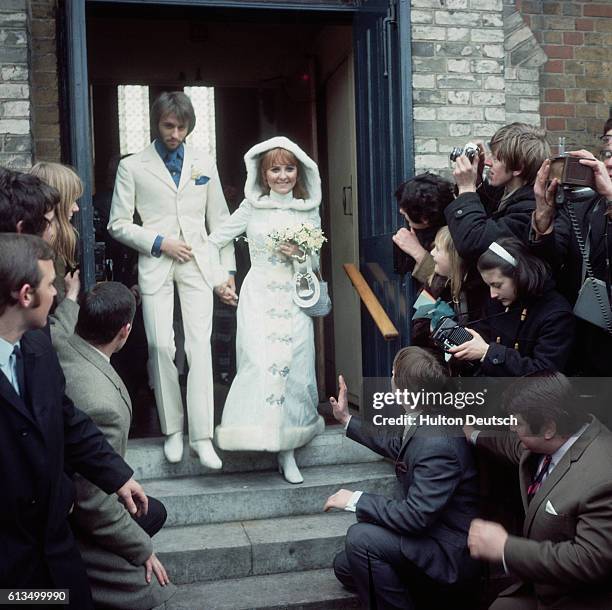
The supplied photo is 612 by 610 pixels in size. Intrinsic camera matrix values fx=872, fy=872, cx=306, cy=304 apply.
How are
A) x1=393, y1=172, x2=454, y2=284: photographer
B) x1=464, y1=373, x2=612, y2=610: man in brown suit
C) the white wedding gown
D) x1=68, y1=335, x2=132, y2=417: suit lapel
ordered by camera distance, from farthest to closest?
the white wedding gown < x1=393, y1=172, x2=454, y2=284: photographer < x1=68, y1=335, x2=132, y2=417: suit lapel < x1=464, y1=373, x2=612, y2=610: man in brown suit

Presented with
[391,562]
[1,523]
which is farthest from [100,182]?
[1,523]

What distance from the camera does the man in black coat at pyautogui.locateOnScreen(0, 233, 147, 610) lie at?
7.79ft

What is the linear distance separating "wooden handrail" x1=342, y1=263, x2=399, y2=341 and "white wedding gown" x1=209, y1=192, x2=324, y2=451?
0.38 metres

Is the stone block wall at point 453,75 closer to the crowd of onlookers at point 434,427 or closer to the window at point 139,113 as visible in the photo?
→ the crowd of onlookers at point 434,427

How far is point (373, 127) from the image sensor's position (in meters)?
5.12

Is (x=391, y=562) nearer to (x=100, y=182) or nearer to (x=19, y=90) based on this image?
(x=19, y=90)

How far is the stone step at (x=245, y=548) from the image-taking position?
3908mm

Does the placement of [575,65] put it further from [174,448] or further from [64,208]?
[64,208]

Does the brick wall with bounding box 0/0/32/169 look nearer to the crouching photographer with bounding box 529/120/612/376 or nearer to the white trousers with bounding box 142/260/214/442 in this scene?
the white trousers with bounding box 142/260/214/442

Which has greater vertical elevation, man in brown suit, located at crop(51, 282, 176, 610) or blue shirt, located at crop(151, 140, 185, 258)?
blue shirt, located at crop(151, 140, 185, 258)

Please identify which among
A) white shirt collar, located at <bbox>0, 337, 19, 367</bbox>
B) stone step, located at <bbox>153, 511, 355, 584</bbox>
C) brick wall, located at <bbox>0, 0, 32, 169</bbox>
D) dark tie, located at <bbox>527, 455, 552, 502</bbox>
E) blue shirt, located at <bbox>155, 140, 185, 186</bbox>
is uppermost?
brick wall, located at <bbox>0, 0, 32, 169</bbox>

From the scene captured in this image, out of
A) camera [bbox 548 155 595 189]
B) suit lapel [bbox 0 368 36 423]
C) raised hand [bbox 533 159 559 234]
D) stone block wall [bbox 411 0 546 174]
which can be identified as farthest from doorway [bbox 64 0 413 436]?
suit lapel [bbox 0 368 36 423]

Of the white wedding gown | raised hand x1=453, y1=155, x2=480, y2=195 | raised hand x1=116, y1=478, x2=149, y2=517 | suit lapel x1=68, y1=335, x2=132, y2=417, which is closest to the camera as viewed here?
raised hand x1=116, y1=478, x2=149, y2=517

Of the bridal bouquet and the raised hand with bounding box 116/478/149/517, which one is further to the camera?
the bridal bouquet
